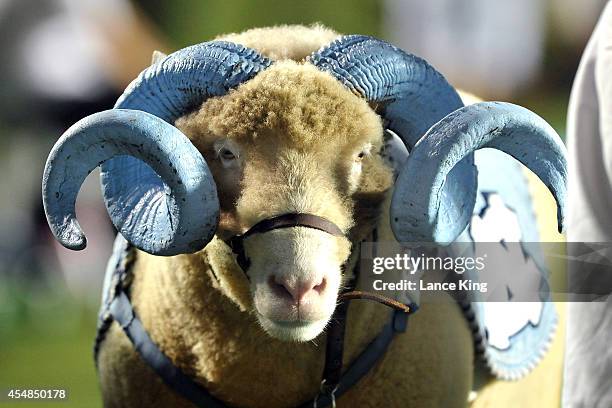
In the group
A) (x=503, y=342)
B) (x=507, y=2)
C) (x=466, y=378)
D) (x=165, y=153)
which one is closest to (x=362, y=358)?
(x=466, y=378)

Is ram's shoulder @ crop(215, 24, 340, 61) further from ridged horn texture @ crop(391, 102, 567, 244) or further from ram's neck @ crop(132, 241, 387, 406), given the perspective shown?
ram's neck @ crop(132, 241, 387, 406)

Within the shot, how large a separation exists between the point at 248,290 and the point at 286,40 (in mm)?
710

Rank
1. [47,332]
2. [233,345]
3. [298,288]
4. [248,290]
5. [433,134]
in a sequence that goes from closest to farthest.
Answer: [298,288]
[433,134]
[248,290]
[233,345]
[47,332]

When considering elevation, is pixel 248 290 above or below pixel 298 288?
above

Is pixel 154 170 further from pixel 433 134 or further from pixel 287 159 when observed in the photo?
pixel 433 134

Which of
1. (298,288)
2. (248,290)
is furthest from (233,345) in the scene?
(298,288)

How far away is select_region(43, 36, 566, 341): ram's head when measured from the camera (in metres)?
2.32

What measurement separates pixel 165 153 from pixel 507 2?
3.35 metres

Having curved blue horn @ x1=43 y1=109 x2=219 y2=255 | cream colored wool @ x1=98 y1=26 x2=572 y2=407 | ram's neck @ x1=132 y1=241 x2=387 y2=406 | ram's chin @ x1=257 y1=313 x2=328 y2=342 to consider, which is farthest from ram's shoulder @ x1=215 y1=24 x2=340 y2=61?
ram's chin @ x1=257 y1=313 x2=328 y2=342

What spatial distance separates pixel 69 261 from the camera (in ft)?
18.1

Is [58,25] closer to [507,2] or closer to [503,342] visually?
[507,2]

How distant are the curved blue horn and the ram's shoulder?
0.43 m

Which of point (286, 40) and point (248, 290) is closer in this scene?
point (248, 290)

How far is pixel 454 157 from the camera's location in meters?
2.33
